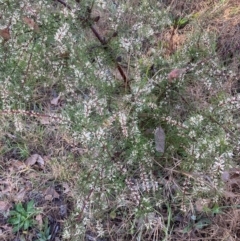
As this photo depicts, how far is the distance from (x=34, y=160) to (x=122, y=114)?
95cm

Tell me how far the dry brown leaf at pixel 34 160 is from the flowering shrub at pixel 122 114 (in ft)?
1.12

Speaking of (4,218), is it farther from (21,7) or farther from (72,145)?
(21,7)

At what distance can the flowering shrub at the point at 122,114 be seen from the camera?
2.16m

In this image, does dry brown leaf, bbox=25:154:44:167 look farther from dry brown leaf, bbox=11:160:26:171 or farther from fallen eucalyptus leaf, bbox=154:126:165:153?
fallen eucalyptus leaf, bbox=154:126:165:153

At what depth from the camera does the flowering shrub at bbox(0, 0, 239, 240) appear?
2.16 metres

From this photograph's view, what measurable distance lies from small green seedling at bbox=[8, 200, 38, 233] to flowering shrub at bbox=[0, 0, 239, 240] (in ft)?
0.98

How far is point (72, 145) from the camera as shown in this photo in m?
2.51

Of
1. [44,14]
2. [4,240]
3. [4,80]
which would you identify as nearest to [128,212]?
[4,240]

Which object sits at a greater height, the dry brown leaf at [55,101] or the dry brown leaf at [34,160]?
the dry brown leaf at [55,101]

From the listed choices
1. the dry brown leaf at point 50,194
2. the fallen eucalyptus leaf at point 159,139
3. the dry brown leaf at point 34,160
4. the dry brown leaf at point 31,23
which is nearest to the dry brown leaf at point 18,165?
the dry brown leaf at point 34,160

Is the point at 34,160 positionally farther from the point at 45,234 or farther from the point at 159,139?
the point at 159,139

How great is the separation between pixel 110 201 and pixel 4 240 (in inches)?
26.5

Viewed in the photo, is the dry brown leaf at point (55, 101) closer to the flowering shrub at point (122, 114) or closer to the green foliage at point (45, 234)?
the flowering shrub at point (122, 114)

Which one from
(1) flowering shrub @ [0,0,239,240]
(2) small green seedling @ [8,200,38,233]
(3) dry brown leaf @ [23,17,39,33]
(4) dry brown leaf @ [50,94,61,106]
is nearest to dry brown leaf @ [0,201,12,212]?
(2) small green seedling @ [8,200,38,233]
